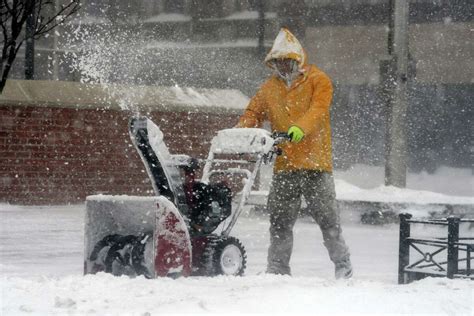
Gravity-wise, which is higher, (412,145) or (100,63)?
(100,63)

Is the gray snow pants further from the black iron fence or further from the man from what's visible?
the black iron fence

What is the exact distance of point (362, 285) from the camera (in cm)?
622

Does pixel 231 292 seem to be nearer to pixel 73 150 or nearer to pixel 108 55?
pixel 73 150

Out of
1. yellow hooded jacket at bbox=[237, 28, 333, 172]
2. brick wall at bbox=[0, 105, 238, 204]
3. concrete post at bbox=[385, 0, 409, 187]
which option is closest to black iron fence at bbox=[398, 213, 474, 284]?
yellow hooded jacket at bbox=[237, 28, 333, 172]

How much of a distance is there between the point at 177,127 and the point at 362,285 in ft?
37.5

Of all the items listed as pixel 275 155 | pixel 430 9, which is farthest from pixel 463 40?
pixel 275 155

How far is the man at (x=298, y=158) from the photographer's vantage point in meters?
7.40

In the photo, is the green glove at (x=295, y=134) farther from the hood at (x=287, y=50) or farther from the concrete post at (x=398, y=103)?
the concrete post at (x=398, y=103)

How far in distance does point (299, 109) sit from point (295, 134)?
2.04 feet

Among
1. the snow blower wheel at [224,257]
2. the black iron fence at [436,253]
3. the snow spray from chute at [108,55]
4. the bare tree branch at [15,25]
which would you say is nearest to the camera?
the snow blower wheel at [224,257]

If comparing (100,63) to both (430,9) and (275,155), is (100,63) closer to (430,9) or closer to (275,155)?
(430,9)

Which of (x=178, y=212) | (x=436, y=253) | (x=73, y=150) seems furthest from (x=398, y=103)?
(x=178, y=212)

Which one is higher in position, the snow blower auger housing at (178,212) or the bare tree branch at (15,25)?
the bare tree branch at (15,25)

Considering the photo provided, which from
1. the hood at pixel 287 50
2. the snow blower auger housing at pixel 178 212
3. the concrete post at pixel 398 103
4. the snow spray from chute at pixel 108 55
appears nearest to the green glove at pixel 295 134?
the snow blower auger housing at pixel 178 212
